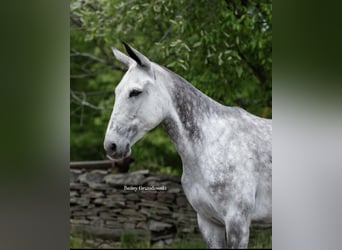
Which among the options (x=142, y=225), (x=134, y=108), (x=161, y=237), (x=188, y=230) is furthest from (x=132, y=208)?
(x=134, y=108)

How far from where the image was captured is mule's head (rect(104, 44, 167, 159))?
2902mm

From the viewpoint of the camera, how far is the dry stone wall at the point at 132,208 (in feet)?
15.8

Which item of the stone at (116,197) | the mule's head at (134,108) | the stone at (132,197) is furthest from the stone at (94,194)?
the mule's head at (134,108)

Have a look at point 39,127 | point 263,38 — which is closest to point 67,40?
point 39,127

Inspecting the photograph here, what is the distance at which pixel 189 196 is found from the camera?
312 centimetres

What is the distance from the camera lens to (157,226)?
193 inches

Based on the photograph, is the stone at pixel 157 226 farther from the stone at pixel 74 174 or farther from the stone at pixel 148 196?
the stone at pixel 74 174

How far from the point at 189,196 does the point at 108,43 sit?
72.9 inches

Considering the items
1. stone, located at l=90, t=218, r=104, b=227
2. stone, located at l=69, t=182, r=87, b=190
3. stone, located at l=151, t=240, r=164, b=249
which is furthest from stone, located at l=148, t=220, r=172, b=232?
stone, located at l=69, t=182, r=87, b=190

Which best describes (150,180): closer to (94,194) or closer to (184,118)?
(94,194)

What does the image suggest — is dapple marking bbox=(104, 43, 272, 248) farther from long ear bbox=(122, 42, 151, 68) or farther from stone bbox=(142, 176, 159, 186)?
stone bbox=(142, 176, 159, 186)

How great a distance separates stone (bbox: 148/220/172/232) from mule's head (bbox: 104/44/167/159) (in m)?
2.06

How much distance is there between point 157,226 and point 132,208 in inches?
Result: 11.5

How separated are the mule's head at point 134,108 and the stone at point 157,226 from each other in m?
2.06
